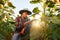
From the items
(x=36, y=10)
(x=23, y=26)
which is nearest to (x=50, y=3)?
(x=36, y=10)

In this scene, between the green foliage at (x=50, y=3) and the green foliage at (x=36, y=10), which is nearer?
the green foliage at (x=50, y=3)

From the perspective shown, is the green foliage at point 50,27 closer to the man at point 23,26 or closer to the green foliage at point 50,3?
the green foliage at point 50,3

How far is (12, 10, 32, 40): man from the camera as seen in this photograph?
12.1 ft

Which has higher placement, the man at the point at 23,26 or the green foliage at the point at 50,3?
the green foliage at the point at 50,3

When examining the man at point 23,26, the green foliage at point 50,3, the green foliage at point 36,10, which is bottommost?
the man at point 23,26

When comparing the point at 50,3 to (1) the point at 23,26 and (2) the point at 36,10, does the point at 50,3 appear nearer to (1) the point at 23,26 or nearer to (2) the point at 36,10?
(2) the point at 36,10

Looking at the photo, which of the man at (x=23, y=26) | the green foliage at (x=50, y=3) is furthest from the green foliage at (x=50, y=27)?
the man at (x=23, y=26)

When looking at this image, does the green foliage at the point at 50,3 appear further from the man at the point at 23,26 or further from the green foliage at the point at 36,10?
the man at the point at 23,26

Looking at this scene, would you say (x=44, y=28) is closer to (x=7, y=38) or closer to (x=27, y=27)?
(x=27, y=27)

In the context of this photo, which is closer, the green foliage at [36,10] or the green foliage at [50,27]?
the green foliage at [50,27]

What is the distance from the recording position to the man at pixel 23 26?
368 centimetres

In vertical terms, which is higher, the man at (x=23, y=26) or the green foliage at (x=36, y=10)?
the green foliage at (x=36, y=10)

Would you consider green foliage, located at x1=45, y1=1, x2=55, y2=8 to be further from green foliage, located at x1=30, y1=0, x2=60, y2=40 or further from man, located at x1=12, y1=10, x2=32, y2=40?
man, located at x1=12, y1=10, x2=32, y2=40

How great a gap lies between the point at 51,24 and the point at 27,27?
441 millimetres
